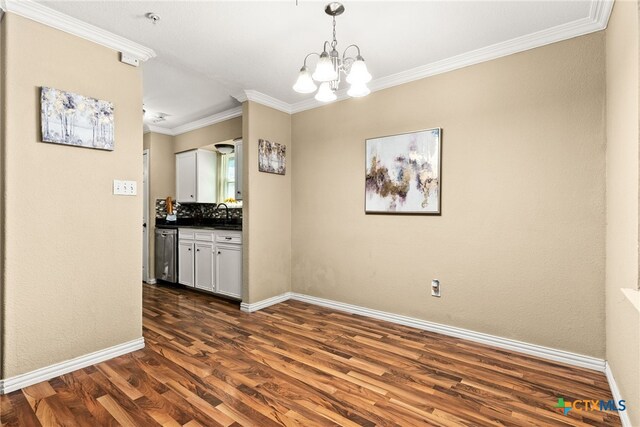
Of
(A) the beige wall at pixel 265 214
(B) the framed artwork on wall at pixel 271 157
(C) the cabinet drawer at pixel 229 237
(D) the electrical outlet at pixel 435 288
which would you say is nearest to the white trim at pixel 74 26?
(A) the beige wall at pixel 265 214

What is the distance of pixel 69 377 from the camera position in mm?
2121

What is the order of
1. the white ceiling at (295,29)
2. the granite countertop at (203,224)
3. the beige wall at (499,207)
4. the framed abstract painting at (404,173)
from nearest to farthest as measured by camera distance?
the white ceiling at (295,29) < the beige wall at (499,207) < the framed abstract painting at (404,173) < the granite countertop at (203,224)

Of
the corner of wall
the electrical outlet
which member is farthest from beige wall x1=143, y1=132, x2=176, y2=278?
the electrical outlet

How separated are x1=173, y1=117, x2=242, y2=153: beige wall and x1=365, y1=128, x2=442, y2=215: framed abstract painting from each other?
196cm

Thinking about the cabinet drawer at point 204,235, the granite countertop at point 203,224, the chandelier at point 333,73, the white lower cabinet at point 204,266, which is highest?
the chandelier at point 333,73

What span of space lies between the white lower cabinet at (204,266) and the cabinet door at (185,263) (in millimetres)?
122

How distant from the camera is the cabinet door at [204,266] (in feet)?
13.4

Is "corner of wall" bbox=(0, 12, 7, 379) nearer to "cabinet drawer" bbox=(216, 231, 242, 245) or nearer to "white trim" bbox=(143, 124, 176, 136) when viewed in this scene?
"cabinet drawer" bbox=(216, 231, 242, 245)

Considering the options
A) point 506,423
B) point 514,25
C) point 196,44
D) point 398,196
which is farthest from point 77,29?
point 506,423

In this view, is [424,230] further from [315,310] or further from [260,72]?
[260,72]

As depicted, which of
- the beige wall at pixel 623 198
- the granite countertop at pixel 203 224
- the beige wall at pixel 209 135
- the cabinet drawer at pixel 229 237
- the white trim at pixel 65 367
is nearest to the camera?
the beige wall at pixel 623 198

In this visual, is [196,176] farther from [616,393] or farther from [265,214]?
[616,393]

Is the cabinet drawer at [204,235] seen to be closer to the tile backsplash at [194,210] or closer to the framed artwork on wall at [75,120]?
the tile backsplash at [194,210]

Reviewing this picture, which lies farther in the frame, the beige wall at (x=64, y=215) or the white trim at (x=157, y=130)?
the white trim at (x=157, y=130)
